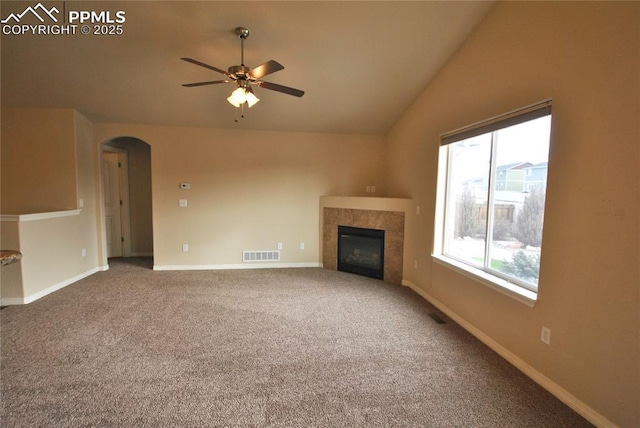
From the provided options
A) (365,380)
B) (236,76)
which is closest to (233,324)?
(365,380)

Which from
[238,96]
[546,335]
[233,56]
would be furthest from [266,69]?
[546,335]

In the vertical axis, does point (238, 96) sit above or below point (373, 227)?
above

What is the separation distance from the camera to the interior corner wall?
13.9 ft

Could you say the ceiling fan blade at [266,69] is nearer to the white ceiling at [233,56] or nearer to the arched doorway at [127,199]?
the white ceiling at [233,56]

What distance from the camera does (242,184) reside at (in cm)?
516

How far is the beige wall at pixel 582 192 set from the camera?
1649mm

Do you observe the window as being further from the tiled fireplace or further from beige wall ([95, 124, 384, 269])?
beige wall ([95, 124, 384, 269])

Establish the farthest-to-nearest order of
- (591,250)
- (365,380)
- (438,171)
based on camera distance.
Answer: (438,171)
(365,380)
(591,250)

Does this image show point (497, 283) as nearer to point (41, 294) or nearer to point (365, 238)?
point (365, 238)

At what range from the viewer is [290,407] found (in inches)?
74.2

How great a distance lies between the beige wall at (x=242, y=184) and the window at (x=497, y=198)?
2063 mm

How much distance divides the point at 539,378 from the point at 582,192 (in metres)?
1.45

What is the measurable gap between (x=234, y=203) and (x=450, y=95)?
150 inches

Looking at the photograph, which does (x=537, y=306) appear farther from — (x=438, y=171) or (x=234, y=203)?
(x=234, y=203)
